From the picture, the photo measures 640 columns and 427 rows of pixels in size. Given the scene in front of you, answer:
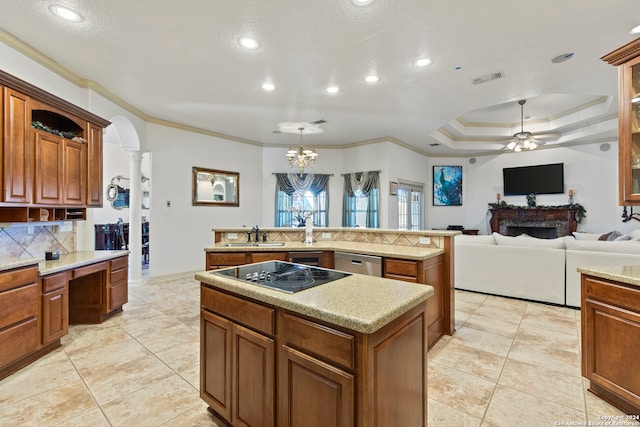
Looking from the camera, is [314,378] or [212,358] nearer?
[314,378]

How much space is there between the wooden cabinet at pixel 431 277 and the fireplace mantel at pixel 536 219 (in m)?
5.97

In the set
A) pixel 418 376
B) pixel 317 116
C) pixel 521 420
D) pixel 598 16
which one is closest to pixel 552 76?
pixel 598 16

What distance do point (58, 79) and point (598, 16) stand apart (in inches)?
214

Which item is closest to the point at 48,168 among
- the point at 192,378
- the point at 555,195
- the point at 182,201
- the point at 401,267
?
the point at 192,378

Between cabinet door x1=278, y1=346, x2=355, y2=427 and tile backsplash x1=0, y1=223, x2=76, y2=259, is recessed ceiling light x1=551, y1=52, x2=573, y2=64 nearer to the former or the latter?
cabinet door x1=278, y1=346, x2=355, y2=427

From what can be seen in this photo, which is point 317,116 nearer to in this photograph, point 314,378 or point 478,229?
point 314,378

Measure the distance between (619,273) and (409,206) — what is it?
592 cm

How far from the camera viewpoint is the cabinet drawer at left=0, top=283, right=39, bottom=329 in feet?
7.30

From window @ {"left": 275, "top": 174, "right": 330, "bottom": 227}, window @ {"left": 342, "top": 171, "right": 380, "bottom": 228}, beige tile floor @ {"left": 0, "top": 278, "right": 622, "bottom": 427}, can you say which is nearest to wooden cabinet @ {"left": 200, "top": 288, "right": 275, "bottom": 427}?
beige tile floor @ {"left": 0, "top": 278, "right": 622, "bottom": 427}

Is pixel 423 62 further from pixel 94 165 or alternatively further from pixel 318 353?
pixel 94 165

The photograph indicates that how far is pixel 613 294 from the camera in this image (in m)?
1.83

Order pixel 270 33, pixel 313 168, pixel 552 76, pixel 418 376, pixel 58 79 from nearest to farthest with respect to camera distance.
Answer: pixel 418 376, pixel 270 33, pixel 58 79, pixel 552 76, pixel 313 168

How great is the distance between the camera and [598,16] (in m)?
2.45

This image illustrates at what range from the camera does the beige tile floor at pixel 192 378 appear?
1.85m
